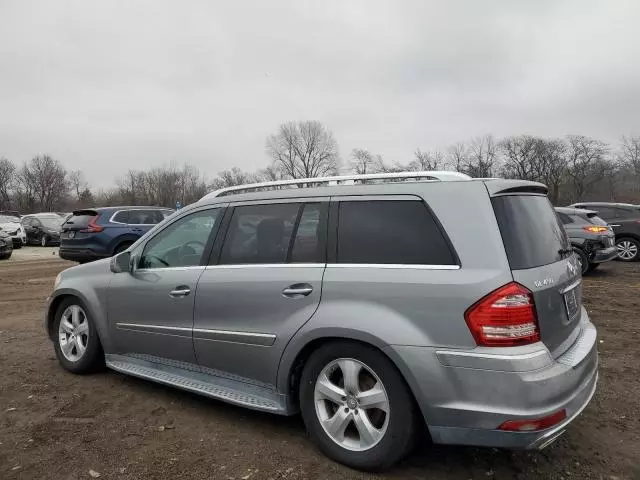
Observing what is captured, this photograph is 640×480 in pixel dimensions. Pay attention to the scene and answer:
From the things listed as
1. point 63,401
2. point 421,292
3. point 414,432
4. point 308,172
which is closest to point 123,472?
point 63,401

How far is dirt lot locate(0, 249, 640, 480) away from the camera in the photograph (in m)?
3.01

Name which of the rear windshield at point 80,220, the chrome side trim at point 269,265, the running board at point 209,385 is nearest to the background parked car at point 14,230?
the rear windshield at point 80,220

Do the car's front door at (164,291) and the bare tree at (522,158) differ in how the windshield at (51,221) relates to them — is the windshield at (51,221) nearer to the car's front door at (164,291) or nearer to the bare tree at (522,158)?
the car's front door at (164,291)

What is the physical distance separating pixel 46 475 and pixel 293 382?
156cm

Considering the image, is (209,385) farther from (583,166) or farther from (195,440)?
Result: (583,166)

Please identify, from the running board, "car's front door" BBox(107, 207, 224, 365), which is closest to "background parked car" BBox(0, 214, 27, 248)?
"car's front door" BBox(107, 207, 224, 365)

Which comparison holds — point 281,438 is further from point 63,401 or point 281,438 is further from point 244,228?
point 63,401

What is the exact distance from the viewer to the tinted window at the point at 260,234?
3.46 meters

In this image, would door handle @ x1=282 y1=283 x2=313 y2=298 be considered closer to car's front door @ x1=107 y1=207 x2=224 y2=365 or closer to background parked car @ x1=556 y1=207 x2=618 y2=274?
car's front door @ x1=107 y1=207 x2=224 y2=365

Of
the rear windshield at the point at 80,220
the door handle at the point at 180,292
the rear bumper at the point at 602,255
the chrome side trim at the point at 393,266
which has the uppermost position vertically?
the rear windshield at the point at 80,220

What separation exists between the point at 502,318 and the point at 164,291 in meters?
2.58

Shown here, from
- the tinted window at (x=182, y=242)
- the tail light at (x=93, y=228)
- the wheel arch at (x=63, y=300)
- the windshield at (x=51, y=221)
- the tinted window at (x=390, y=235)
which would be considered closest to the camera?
the tinted window at (x=390, y=235)

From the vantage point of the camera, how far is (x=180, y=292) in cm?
385

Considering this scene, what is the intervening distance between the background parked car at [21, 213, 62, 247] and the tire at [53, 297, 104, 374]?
2152cm
